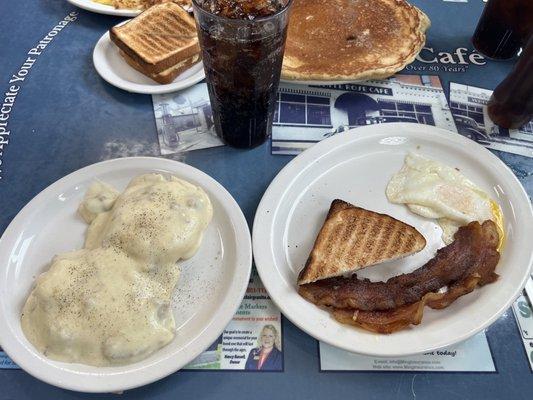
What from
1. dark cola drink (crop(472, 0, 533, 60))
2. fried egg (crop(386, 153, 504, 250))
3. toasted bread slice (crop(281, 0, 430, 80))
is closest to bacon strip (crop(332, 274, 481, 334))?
fried egg (crop(386, 153, 504, 250))

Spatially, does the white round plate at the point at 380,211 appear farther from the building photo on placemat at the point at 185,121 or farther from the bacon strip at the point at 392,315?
the building photo on placemat at the point at 185,121

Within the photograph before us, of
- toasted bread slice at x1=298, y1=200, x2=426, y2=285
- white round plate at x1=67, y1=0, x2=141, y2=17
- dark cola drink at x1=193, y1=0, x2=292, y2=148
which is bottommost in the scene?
toasted bread slice at x1=298, y1=200, x2=426, y2=285

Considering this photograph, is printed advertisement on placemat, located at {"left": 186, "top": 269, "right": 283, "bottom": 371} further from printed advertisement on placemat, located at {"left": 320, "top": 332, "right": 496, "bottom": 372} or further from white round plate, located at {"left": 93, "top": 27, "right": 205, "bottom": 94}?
white round plate, located at {"left": 93, "top": 27, "right": 205, "bottom": 94}

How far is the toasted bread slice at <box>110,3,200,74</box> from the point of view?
1759 millimetres

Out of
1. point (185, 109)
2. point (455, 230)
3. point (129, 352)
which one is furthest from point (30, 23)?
point (455, 230)

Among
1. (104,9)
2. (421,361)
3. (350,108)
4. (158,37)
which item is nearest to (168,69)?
(158,37)

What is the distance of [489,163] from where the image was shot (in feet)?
4.99

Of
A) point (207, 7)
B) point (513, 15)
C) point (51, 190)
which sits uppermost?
point (207, 7)

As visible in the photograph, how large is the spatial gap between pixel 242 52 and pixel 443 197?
0.78 m

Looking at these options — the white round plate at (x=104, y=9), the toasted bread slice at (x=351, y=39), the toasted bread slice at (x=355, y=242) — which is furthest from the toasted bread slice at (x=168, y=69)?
the toasted bread slice at (x=355, y=242)

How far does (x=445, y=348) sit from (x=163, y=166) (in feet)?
3.25

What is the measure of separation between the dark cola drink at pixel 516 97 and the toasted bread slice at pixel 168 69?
1.20 m

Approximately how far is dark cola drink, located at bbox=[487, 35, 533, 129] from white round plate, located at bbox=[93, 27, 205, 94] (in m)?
1.16

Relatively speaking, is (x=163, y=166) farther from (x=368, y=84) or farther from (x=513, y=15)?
(x=513, y=15)
